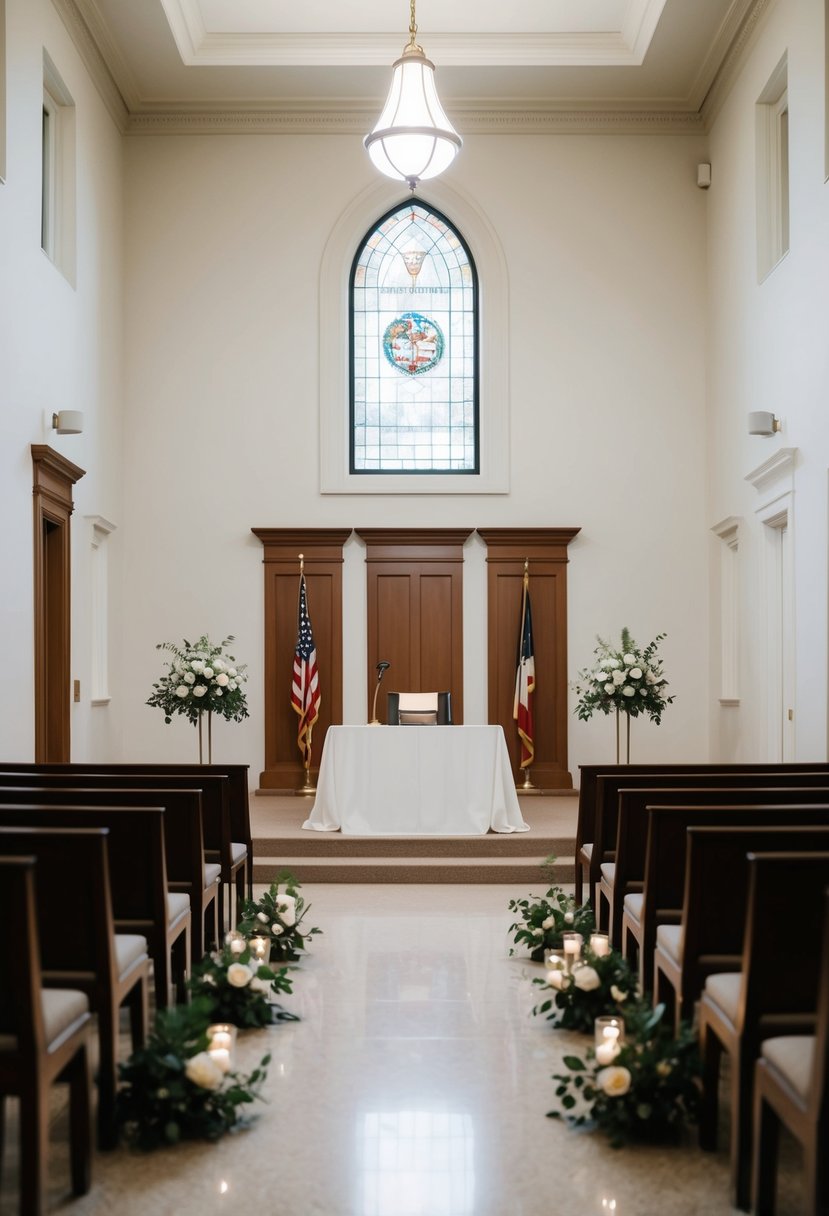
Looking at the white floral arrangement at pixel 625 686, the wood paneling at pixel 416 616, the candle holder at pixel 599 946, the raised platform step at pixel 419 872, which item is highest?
the wood paneling at pixel 416 616

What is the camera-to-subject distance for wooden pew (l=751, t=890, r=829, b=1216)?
2.47 meters

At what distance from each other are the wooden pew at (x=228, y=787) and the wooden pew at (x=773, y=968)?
299 cm

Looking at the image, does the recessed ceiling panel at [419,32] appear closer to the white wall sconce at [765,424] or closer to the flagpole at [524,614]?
the white wall sconce at [765,424]

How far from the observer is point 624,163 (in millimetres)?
11461

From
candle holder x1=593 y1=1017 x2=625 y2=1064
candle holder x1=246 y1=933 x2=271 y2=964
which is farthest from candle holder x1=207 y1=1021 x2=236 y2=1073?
candle holder x1=246 y1=933 x2=271 y2=964

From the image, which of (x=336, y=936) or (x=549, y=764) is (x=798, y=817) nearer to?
(x=336, y=936)

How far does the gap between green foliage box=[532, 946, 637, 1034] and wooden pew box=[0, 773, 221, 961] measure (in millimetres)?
1415

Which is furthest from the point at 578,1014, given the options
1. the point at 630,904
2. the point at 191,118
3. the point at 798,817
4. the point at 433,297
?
the point at 191,118

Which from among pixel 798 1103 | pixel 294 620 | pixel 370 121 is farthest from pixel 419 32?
pixel 798 1103

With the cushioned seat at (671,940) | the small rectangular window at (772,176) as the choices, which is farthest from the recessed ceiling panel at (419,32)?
the cushioned seat at (671,940)

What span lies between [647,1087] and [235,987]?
161 centimetres

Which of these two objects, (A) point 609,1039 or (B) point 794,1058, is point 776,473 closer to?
(A) point 609,1039

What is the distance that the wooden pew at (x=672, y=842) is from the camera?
155 inches

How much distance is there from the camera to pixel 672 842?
416cm
